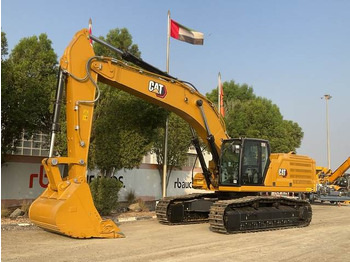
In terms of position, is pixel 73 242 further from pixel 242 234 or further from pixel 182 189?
pixel 182 189

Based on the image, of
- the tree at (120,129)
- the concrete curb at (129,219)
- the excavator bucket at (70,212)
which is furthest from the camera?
the tree at (120,129)

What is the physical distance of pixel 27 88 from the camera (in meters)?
13.7

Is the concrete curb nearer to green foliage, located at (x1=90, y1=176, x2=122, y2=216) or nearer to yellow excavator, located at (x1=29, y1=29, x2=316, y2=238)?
green foliage, located at (x1=90, y1=176, x2=122, y2=216)

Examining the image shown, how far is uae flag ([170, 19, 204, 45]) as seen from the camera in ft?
57.8

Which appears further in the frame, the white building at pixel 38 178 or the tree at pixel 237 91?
the tree at pixel 237 91

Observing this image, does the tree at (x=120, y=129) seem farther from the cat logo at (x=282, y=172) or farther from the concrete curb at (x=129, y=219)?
the cat logo at (x=282, y=172)

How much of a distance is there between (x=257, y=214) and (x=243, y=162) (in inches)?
59.1

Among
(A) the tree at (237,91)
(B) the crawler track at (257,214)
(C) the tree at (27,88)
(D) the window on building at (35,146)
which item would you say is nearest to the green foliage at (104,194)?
(C) the tree at (27,88)

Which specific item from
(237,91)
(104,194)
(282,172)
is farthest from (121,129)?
(237,91)

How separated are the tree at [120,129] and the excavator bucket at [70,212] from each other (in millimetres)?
5028

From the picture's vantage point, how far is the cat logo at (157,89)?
10.6 metres

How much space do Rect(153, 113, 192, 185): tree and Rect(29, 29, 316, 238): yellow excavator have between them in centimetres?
618

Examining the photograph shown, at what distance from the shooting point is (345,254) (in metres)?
7.76

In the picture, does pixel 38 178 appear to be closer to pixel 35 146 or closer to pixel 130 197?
pixel 35 146
